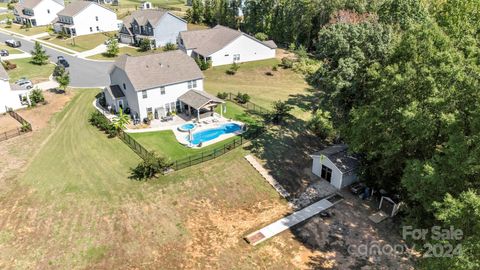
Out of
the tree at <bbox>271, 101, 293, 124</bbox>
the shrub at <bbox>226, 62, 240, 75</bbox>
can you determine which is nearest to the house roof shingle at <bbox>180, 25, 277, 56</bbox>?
the shrub at <bbox>226, 62, 240, 75</bbox>

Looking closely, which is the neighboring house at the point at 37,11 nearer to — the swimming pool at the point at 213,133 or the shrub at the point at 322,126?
the swimming pool at the point at 213,133

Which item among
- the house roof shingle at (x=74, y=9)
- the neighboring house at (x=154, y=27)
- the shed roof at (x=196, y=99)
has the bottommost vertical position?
the shed roof at (x=196, y=99)

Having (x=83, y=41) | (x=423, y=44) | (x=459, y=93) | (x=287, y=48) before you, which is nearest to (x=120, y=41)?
(x=83, y=41)

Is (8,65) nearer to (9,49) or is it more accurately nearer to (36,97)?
(9,49)

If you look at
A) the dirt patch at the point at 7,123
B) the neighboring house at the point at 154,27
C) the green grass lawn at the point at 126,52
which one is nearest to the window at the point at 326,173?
the dirt patch at the point at 7,123

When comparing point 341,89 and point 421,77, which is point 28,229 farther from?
point 421,77
